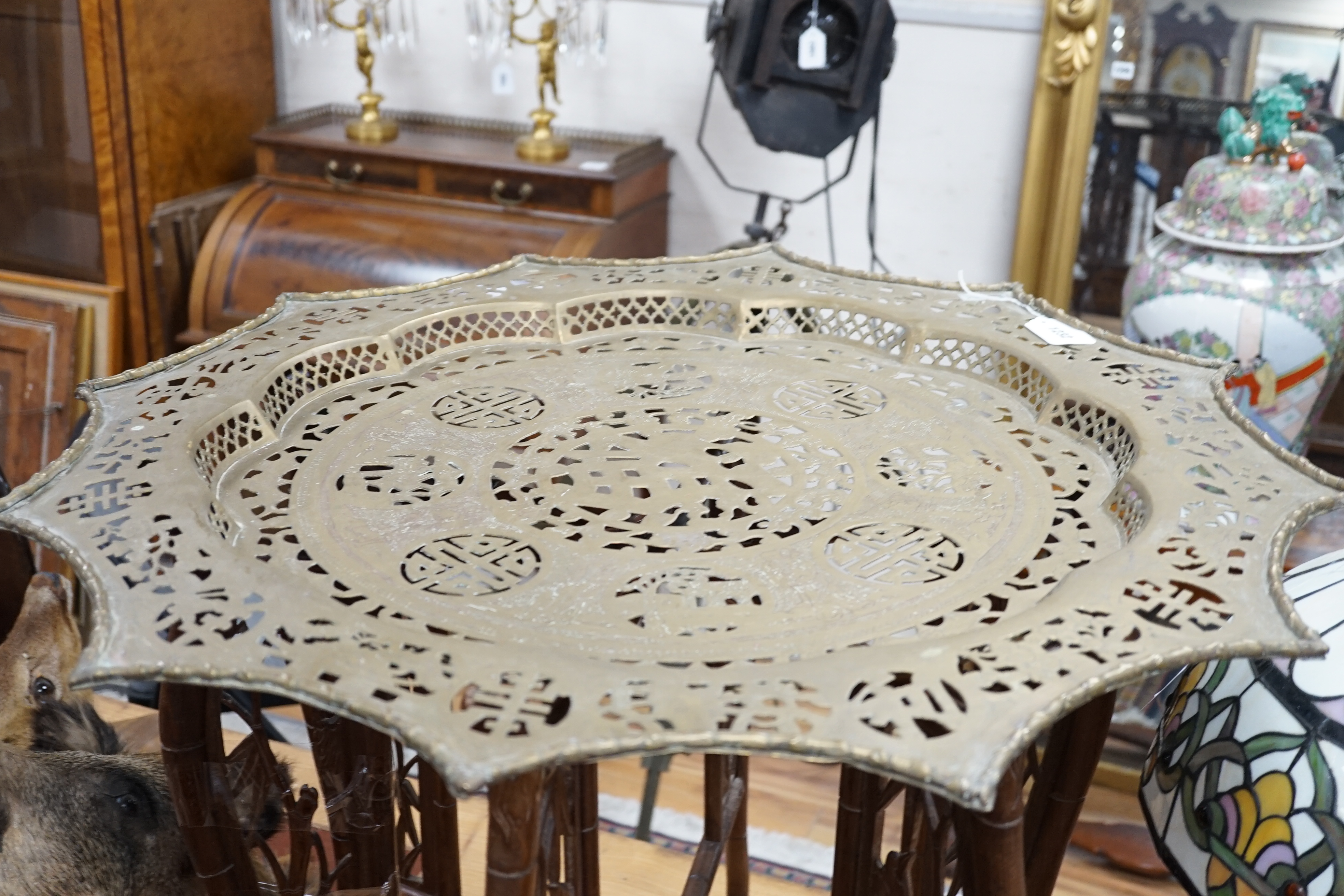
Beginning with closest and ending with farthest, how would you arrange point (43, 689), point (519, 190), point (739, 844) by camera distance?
point (43, 689) < point (739, 844) < point (519, 190)

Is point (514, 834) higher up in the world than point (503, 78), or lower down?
lower down

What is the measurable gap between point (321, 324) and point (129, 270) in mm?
1573

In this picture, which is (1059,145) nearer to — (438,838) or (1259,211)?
(1259,211)

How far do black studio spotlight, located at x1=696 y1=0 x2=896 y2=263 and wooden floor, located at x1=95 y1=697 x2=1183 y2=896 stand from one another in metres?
1.17

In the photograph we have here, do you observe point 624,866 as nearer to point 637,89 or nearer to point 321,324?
point 321,324

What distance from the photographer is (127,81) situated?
2680 millimetres

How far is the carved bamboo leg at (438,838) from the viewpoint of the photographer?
1.50 m

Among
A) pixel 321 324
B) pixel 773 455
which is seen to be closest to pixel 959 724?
pixel 773 455

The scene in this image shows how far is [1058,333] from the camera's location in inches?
57.9

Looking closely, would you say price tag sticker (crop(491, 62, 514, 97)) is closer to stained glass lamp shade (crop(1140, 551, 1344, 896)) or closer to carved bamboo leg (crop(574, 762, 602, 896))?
carved bamboo leg (crop(574, 762, 602, 896))

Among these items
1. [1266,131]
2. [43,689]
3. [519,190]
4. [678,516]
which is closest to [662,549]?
[678,516]

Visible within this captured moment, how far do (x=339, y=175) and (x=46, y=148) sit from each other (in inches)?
25.3

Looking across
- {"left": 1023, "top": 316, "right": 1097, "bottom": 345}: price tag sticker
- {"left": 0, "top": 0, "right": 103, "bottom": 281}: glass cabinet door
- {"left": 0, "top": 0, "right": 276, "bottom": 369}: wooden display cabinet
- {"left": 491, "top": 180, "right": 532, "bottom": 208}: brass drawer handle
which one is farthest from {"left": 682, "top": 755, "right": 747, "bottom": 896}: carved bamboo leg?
{"left": 0, "top": 0, "right": 103, "bottom": 281}: glass cabinet door

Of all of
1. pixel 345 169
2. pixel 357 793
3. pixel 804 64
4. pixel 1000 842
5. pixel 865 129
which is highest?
pixel 804 64
